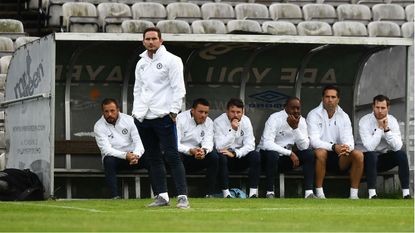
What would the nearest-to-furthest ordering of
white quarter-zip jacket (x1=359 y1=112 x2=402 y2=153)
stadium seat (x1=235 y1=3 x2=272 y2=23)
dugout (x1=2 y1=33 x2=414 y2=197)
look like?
1. dugout (x1=2 y1=33 x2=414 y2=197)
2. white quarter-zip jacket (x1=359 y1=112 x2=402 y2=153)
3. stadium seat (x1=235 y1=3 x2=272 y2=23)

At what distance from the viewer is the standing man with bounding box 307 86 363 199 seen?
17.3 m

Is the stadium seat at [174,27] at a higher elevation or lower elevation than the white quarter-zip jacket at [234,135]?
higher

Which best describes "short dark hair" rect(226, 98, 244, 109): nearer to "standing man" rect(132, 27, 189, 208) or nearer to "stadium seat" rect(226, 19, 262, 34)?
"stadium seat" rect(226, 19, 262, 34)

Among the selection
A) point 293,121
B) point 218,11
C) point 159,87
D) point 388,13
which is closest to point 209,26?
point 218,11

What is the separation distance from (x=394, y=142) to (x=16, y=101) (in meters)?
5.46

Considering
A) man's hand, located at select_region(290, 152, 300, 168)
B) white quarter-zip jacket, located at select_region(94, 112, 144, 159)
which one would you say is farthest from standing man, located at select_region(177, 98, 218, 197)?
man's hand, located at select_region(290, 152, 300, 168)

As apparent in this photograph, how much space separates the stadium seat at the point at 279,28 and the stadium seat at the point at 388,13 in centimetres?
233

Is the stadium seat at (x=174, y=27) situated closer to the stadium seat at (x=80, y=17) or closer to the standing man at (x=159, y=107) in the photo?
the stadium seat at (x=80, y=17)

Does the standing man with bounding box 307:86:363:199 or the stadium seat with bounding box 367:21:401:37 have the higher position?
the stadium seat with bounding box 367:21:401:37

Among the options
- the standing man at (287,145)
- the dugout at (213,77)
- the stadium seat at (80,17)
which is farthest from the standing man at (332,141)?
the stadium seat at (80,17)

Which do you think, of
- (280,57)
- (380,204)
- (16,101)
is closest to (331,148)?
(280,57)

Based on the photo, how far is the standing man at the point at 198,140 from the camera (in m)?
17.0

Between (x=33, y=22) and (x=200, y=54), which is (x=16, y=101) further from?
(x=33, y=22)

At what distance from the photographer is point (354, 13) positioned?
2303cm
